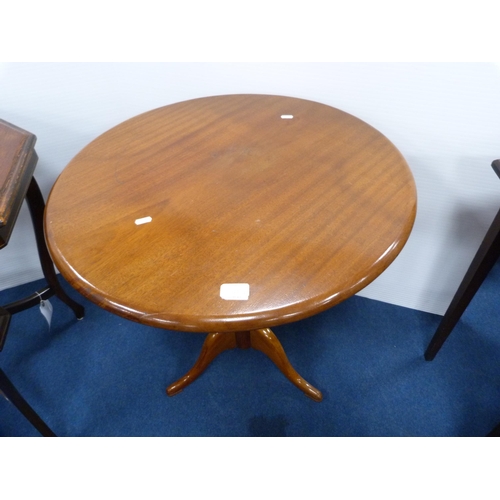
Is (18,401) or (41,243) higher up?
(41,243)

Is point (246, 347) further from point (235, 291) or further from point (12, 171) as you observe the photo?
point (12, 171)

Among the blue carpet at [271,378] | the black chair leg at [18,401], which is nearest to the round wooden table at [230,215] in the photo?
the black chair leg at [18,401]

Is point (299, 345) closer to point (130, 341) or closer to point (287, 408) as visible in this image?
point (287, 408)

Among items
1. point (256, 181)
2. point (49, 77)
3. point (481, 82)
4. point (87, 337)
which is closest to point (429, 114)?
point (481, 82)

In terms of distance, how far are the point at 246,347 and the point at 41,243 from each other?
0.83m

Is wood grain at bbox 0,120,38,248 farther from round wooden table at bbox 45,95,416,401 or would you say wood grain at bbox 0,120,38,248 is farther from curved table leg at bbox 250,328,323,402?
curved table leg at bbox 250,328,323,402

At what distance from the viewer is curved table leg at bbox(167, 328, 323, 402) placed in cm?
125

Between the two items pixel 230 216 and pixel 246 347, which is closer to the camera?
pixel 230 216

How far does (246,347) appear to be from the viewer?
1.34 m

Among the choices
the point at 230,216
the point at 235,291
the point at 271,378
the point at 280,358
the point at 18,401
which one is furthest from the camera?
the point at 271,378

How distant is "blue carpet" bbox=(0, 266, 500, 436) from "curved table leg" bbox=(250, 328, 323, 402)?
0.17 feet

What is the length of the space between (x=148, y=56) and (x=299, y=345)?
1.19 m

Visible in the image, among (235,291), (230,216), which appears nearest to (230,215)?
(230,216)

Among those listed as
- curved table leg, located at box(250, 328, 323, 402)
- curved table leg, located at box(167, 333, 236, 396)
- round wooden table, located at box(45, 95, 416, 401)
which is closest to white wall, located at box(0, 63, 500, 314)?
round wooden table, located at box(45, 95, 416, 401)
